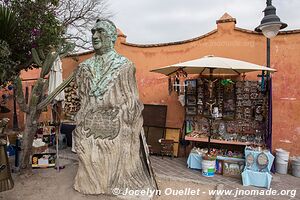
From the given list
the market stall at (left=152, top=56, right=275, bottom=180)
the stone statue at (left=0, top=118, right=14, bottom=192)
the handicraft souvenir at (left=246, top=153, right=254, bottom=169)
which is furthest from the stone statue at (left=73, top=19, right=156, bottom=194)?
the handicraft souvenir at (left=246, top=153, right=254, bottom=169)

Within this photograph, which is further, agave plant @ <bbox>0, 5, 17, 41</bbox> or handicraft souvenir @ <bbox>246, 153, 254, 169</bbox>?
handicraft souvenir @ <bbox>246, 153, 254, 169</bbox>

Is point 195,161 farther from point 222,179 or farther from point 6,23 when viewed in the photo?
point 6,23

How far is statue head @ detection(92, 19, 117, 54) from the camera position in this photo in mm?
3535

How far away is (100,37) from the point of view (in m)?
3.56

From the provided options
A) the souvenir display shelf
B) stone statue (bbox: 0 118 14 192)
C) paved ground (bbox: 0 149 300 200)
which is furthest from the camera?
the souvenir display shelf

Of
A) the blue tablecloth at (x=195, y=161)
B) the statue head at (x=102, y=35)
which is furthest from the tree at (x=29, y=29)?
the blue tablecloth at (x=195, y=161)

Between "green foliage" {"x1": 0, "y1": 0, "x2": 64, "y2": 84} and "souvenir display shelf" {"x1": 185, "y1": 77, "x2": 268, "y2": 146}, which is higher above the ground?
"green foliage" {"x1": 0, "y1": 0, "x2": 64, "y2": 84}

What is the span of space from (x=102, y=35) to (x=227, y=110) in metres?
3.84

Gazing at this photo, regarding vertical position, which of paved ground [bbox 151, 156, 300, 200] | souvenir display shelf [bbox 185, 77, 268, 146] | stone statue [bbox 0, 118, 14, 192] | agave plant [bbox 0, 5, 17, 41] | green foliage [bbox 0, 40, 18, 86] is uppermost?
agave plant [bbox 0, 5, 17, 41]

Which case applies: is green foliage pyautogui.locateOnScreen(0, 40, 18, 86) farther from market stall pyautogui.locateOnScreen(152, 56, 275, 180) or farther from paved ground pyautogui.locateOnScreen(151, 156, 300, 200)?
paved ground pyautogui.locateOnScreen(151, 156, 300, 200)

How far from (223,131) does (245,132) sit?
1.68 ft

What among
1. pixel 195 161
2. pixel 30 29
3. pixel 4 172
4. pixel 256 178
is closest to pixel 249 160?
pixel 256 178

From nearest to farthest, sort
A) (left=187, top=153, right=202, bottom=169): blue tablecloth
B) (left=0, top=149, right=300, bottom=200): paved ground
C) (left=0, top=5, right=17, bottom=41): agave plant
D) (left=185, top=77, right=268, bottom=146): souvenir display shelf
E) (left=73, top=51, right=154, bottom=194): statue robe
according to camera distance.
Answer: (left=73, top=51, right=154, bottom=194): statue robe, (left=0, top=149, right=300, bottom=200): paved ground, (left=0, top=5, right=17, bottom=41): agave plant, (left=187, top=153, right=202, bottom=169): blue tablecloth, (left=185, top=77, right=268, bottom=146): souvenir display shelf

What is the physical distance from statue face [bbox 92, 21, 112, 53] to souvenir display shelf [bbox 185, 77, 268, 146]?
10.2ft
